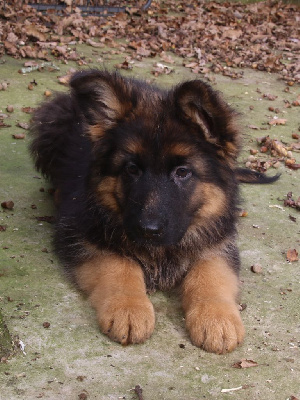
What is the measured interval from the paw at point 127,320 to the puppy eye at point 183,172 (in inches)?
31.5

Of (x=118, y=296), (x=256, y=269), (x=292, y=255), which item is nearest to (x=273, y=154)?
(x=292, y=255)

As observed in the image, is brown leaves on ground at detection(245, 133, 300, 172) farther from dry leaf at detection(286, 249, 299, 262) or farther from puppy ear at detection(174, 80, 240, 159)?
puppy ear at detection(174, 80, 240, 159)

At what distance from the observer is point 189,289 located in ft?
13.7

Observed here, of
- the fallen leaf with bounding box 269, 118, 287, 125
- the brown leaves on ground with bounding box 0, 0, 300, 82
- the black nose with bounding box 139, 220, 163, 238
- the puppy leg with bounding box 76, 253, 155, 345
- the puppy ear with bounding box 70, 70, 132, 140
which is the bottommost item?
the brown leaves on ground with bounding box 0, 0, 300, 82

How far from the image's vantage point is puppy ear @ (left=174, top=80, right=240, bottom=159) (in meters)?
3.80

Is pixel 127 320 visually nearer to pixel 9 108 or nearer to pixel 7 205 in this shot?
pixel 7 205

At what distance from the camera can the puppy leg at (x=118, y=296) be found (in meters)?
3.62

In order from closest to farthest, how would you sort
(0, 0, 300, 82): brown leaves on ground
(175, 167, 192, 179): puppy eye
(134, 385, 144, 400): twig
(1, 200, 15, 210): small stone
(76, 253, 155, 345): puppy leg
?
1. (134, 385, 144, 400): twig
2. (76, 253, 155, 345): puppy leg
3. (175, 167, 192, 179): puppy eye
4. (1, 200, 15, 210): small stone
5. (0, 0, 300, 82): brown leaves on ground

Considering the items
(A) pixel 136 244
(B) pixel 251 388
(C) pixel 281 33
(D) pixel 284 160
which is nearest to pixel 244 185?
(D) pixel 284 160

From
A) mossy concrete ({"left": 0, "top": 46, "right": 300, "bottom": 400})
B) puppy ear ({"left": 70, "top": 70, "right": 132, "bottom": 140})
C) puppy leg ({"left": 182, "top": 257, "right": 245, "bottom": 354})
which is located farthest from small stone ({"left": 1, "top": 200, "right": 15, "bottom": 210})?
puppy leg ({"left": 182, "top": 257, "right": 245, "bottom": 354})

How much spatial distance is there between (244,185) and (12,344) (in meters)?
3.32

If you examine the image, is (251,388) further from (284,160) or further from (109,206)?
(284,160)

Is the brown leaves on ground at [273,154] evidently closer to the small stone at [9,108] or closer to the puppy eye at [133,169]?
the small stone at [9,108]

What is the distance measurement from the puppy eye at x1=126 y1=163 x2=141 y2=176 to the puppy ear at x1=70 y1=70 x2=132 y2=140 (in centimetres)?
32
